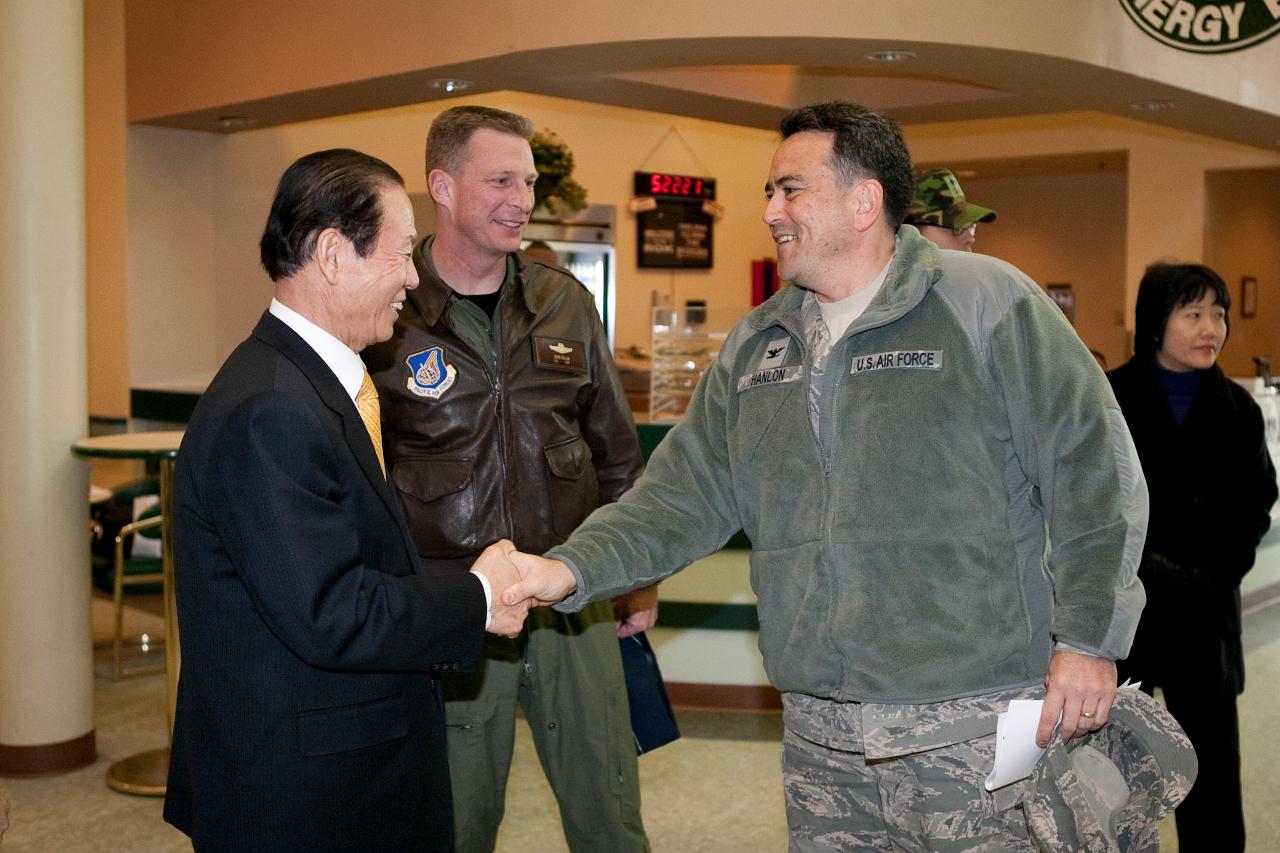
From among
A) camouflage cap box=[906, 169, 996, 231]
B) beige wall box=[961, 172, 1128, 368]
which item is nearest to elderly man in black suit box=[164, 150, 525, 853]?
camouflage cap box=[906, 169, 996, 231]

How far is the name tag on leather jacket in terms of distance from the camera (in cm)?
280

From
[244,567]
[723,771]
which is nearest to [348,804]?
[244,567]

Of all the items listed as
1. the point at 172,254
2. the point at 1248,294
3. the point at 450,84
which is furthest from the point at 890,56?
the point at 1248,294

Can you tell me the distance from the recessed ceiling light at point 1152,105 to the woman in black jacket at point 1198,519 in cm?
442

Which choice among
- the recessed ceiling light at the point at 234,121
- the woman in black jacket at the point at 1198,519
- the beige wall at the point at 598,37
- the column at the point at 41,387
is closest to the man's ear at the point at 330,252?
the woman in black jacket at the point at 1198,519

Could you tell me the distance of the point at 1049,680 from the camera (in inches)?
76.4

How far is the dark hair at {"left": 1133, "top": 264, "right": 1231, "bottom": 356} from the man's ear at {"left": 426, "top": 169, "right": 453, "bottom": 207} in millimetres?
1649

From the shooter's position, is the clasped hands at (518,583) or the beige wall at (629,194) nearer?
the clasped hands at (518,583)

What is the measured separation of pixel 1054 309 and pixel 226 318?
24.1ft

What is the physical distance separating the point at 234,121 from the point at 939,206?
5.56 m

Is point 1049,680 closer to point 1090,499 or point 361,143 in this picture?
point 1090,499

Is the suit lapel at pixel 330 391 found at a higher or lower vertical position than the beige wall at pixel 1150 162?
lower

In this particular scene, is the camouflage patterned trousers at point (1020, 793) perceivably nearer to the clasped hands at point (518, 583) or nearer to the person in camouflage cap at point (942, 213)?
the clasped hands at point (518, 583)

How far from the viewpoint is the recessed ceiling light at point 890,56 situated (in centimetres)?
599
